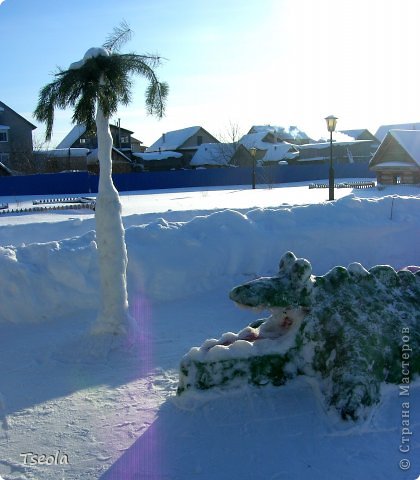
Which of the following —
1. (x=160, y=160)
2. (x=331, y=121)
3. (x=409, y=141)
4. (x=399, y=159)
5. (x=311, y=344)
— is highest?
(x=160, y=160)

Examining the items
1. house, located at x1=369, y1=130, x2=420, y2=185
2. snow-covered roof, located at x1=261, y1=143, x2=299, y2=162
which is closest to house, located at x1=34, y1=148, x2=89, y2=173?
snow-covered roof, located at x1=261, y1=143, x2=299, y2=162

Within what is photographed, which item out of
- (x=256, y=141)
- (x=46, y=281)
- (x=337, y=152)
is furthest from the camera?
(x=256, y=141)

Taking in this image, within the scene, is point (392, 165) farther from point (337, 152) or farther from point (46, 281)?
point (46, 281)

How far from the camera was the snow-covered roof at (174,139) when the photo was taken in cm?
6019

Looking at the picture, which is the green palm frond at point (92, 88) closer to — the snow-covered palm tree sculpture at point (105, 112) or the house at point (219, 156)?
the snow-covered palm tree sculpture at point (105, 112)

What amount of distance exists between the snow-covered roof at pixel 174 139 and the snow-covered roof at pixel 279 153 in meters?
10.0

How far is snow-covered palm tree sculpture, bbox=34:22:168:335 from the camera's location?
18.4ft

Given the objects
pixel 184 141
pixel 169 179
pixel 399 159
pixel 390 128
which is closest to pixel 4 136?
pixel 169 179

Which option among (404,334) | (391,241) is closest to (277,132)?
(391,241)

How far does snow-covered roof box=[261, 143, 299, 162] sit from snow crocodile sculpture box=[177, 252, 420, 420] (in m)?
51.3

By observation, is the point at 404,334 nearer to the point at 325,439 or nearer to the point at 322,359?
the point at 322,359

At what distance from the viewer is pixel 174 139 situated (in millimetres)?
61438

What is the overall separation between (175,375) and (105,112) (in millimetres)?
2972

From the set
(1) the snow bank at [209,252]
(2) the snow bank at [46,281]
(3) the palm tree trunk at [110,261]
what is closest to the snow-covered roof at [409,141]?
(1) the snow bank at [209,252]
